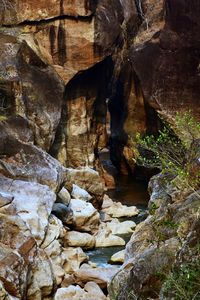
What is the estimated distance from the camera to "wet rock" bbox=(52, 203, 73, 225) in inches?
664

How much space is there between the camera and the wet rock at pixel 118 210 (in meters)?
21.3

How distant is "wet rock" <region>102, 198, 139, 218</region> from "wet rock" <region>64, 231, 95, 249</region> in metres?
4.62

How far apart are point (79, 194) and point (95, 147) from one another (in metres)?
8.40

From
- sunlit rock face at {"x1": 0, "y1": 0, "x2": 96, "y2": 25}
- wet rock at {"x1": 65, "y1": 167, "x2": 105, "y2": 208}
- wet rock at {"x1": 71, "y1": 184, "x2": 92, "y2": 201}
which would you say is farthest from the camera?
sunlit rock face at {"x1": 0, "y1": 0, "x2": 96, "y2": 25}

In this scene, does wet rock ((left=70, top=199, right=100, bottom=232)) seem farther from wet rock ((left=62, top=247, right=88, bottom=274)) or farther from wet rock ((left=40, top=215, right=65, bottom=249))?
wet rock ((left=62, top=247, right=88, bottom=274))

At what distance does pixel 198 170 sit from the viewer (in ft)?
25.5

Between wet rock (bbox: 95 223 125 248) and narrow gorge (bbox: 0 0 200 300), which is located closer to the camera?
narrow gorge (bbox: 0 0 200 300)

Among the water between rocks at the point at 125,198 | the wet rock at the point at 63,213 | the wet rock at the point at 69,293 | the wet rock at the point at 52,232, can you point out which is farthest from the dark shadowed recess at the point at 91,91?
the wet rock at the point at 69,293

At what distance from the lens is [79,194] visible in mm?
19984

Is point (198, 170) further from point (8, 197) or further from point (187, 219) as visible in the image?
point (8, 197)

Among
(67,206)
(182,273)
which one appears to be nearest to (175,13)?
(67,206)

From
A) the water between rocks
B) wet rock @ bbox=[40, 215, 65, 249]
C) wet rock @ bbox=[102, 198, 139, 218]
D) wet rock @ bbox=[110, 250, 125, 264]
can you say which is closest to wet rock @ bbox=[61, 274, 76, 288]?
wet rock @ bbox=[40, 215, 65, 249]

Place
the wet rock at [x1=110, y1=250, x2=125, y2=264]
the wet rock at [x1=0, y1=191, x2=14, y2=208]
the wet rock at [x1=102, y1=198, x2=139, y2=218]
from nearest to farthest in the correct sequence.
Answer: the wet rock at [x1=0, y1=191, x2=14, y2=208]
the wet rock at [x1=110, y1=250, x2=125, y2=264]
the wet rock at [x1=102, y1=198, x2=139, y2=218]

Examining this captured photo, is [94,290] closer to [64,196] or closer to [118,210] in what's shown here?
[64,196]
